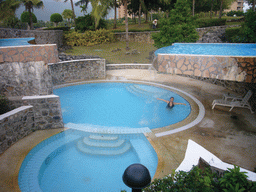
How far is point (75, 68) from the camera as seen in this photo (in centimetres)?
1479

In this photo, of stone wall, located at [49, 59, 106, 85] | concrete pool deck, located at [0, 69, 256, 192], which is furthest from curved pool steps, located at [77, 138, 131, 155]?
stone wall, located at [49, 59, 106, 85]

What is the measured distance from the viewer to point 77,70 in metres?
14.9

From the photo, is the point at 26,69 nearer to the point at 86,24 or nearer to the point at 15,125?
the point at 15,125

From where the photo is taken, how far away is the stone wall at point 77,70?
557 inches

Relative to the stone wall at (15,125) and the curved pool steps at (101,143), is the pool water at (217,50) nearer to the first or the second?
the curved pool steps at (101,143)

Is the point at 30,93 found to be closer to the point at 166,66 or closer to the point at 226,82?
the point at 166,66

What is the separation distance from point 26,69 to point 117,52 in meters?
14.5

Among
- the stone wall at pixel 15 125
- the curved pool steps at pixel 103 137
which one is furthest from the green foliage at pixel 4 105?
the curved pool steps at pixel 103 137

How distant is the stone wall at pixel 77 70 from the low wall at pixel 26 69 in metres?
4.80

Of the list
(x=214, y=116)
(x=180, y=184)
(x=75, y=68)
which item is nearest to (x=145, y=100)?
(x=214, y=116)

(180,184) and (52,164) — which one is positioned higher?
(180,184)

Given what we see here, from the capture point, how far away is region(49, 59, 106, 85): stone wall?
46.4 ft

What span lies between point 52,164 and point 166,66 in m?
5.24

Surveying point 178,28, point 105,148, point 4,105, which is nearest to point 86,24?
point 178,28
